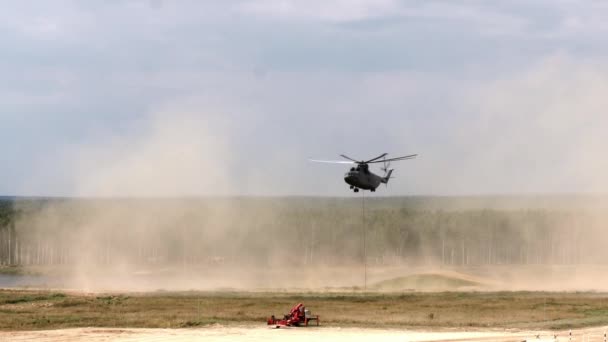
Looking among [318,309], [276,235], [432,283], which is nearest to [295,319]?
[318,309]

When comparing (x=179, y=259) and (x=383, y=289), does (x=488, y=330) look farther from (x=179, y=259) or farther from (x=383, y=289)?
(x=179, y=259)

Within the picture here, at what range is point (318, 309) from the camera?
79188 millimetres

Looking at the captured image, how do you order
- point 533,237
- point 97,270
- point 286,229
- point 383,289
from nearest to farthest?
point 383,289
point 97,270
point 286,229
point 533,237

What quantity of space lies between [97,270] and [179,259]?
17103 mm

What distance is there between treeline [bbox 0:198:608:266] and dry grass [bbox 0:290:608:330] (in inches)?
2373

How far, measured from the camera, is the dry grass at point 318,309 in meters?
69.4

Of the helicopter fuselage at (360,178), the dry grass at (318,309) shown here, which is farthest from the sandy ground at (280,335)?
the helicopter fuselage at (360,178)

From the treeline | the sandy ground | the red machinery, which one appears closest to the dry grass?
the red machinery

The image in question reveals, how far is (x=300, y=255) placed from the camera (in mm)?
164125

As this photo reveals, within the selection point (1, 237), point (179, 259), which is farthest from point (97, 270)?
point (1, 237)

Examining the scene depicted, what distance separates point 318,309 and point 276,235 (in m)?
89.4

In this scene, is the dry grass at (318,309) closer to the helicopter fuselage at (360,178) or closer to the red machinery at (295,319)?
the red machinery at (295,319)

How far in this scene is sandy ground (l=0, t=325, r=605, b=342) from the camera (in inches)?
2359

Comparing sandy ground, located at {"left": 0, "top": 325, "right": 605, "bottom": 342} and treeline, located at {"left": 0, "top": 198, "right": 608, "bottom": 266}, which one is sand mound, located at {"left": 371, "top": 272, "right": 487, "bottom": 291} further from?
sandy ground, located at {"left": 0, "top": 325, "right": 605, "bottom": 342}
